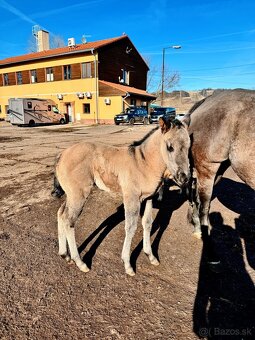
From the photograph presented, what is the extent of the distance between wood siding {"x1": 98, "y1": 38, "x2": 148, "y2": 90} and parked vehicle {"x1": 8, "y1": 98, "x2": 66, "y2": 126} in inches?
311

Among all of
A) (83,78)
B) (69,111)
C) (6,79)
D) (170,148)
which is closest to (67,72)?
(83,78)

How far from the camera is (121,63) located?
35.8 meters

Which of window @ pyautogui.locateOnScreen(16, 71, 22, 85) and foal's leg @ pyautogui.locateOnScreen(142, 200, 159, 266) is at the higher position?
window @ pyautogui.locateOnScreen(16, 71, 22, 85)

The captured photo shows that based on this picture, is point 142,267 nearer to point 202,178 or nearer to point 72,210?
point 72,210

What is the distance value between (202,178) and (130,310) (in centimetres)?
202

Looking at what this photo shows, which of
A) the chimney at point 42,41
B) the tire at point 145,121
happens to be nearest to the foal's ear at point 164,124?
the tire at point 145,121

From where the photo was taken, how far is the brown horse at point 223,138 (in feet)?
A: 10.0

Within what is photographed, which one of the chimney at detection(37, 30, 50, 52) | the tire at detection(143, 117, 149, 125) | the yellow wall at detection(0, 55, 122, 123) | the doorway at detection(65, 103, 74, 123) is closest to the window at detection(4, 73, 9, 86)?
the yellow wall at detection(0, 55, 122, 123)

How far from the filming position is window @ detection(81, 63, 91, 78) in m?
31.5

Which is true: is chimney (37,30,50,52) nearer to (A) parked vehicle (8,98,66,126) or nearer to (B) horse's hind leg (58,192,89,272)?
(A) parked vehicle (8,98,66,126)

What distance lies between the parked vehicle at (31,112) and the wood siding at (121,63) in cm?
789

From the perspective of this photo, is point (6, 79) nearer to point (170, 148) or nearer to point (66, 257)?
point (66, 257)

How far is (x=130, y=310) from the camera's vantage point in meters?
2.50

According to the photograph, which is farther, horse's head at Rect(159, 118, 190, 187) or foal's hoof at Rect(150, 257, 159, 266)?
foal's hoof at Rect(150, 257, 159, 266)
